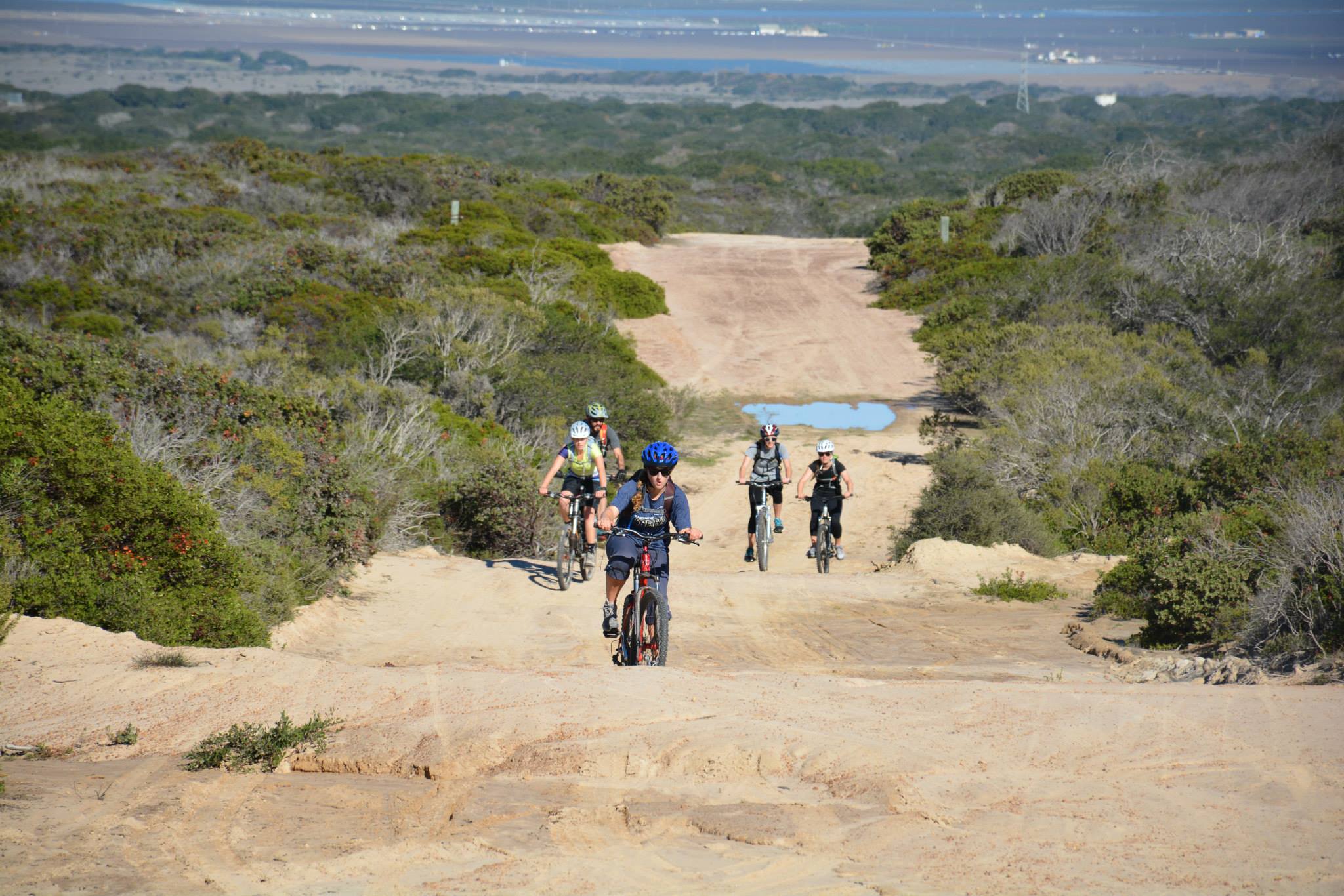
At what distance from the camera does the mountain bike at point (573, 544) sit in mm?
11672

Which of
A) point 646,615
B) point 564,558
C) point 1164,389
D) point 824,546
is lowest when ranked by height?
point 824,546

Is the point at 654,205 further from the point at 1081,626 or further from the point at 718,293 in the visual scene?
the point at 1081,626

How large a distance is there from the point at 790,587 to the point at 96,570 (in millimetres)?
6776

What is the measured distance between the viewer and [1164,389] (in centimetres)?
1830

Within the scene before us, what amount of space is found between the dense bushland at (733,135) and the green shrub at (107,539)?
43504mm

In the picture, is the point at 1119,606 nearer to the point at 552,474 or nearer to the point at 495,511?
the point at 552,474

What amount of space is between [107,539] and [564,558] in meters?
4.52

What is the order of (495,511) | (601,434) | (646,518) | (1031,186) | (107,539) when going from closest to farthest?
(646,518), (107,539), (601,434), (495,511), (1031,186)

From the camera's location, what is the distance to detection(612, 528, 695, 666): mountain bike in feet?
26.0

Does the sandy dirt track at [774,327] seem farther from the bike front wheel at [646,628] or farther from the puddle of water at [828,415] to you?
the bike front wheel at [646,628]

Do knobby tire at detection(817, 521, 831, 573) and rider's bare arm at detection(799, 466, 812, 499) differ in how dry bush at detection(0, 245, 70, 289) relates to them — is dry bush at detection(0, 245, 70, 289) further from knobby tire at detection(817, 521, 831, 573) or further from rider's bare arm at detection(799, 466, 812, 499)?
rider's bare arm at detection(799, 466, 812, 499)

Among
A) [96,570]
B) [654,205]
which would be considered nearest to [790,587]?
[96,570]

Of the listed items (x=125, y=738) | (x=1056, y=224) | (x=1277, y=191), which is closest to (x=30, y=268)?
(x=125, y=738)

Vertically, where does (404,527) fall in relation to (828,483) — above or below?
below
